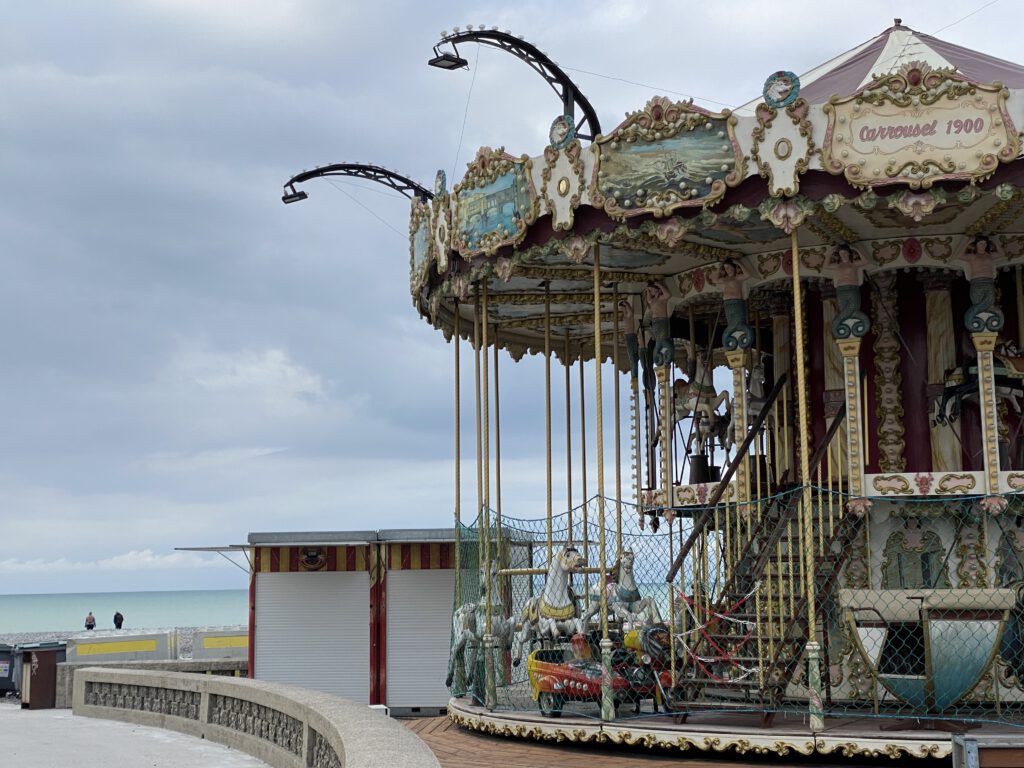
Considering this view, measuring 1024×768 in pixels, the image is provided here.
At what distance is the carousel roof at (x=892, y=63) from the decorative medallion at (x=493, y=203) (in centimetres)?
258

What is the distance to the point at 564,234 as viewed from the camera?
14.2 m

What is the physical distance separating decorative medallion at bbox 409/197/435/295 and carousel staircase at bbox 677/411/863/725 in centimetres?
529

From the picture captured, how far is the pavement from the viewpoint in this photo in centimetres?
1391

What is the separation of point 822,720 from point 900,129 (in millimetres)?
5596

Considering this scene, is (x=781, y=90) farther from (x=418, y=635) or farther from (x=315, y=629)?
(x=315, y=629)

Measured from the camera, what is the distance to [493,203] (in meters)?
14.9

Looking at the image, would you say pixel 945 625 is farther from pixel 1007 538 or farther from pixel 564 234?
Result: pixel 564 234

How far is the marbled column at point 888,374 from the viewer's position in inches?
586

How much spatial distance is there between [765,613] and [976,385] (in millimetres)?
3370

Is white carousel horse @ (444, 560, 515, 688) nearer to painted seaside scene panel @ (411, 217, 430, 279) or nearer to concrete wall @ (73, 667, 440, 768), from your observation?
concrete wall @ (73, 667, 440, 768)

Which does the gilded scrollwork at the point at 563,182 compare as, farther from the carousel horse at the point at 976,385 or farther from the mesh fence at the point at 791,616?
the carousel horse at the point at 976,385

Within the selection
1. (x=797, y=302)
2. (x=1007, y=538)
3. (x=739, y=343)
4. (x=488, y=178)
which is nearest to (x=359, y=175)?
(x=488, y=178)

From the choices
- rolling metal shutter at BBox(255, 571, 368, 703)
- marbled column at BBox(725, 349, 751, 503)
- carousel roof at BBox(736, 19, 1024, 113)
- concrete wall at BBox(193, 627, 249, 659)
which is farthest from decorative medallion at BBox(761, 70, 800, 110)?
concrete wall at BBox(193, 627, 249, 659)

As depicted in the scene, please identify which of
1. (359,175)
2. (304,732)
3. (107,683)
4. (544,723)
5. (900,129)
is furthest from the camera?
(359,175)
